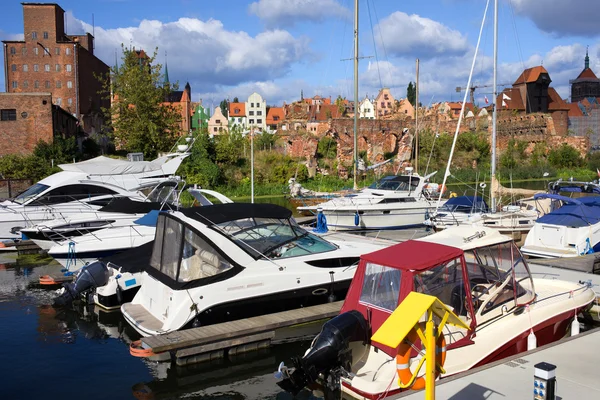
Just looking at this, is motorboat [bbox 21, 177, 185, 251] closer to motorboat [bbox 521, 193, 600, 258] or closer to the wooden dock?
the wooden dock

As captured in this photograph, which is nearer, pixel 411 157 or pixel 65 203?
pixel 65 203

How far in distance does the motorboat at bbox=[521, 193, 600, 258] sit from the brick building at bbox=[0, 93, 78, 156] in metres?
32.2

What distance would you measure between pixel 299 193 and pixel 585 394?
21.9 m

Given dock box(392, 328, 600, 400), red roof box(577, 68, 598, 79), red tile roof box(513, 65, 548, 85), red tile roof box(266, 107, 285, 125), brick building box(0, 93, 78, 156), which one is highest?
red roof box(577, 68, 598, 79)

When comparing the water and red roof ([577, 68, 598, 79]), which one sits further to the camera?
red roof ([577, 68, 598, 79])

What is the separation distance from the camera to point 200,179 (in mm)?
39000

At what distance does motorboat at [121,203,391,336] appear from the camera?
30.3ft

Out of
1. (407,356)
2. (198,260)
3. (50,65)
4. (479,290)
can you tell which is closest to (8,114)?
(50,65)

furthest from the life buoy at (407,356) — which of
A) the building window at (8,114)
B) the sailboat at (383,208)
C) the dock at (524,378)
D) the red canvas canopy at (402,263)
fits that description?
the building window at (8,114)

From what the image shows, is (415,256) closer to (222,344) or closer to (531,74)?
(222,344)

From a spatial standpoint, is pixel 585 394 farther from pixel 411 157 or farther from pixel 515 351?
pixel 411 157

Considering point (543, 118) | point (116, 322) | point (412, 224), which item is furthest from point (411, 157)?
point (116, 322)

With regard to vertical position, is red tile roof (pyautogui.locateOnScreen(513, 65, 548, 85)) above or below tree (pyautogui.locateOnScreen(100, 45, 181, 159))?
above

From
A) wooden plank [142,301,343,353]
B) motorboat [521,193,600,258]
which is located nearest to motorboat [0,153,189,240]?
wooden plank [142,301,343,353]
